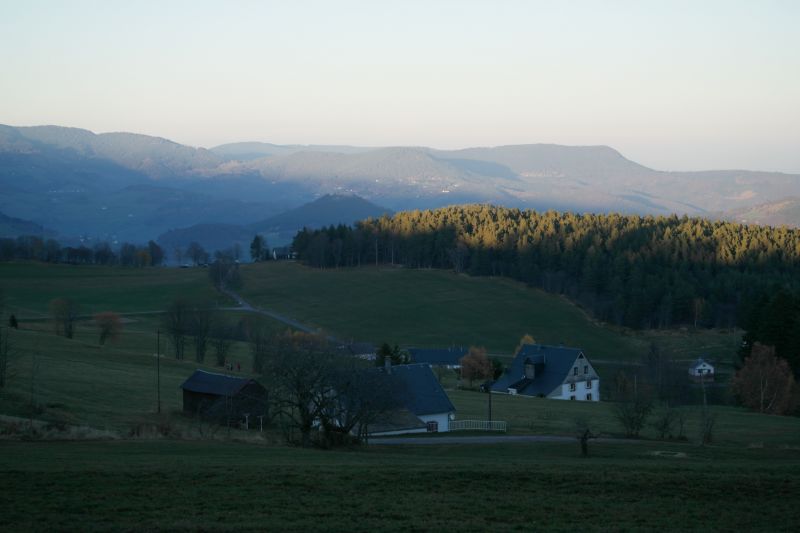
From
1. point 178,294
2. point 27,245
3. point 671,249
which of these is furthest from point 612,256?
point 27,245

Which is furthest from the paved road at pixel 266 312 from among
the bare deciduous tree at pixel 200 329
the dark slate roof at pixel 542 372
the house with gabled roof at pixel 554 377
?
the house with gabled roof at pixel 554 377

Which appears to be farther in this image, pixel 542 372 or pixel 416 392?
pixel 542 372

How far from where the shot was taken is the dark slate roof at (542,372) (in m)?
61.5

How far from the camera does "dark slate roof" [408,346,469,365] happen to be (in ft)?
242

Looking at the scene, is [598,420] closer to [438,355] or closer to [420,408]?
[420,408]

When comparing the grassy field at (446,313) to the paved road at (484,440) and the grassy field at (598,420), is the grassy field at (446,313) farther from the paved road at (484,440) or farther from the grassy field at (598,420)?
the paved road at (484,440)

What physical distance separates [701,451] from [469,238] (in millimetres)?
92615

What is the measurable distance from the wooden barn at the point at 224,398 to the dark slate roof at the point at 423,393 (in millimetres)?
7380

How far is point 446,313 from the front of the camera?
313ft

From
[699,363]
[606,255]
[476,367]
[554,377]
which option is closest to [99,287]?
[476,367]

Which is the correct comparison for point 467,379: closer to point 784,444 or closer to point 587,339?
point 587,339

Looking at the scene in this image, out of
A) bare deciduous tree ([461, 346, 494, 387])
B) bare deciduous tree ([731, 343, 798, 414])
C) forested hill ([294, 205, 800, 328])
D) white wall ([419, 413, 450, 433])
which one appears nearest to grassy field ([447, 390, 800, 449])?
bare deciduous tree ([731, 343, 798, 414])

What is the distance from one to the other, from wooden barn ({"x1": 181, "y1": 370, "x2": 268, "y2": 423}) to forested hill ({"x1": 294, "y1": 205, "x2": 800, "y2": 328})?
171ft

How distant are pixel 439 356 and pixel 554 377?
50.7ft
